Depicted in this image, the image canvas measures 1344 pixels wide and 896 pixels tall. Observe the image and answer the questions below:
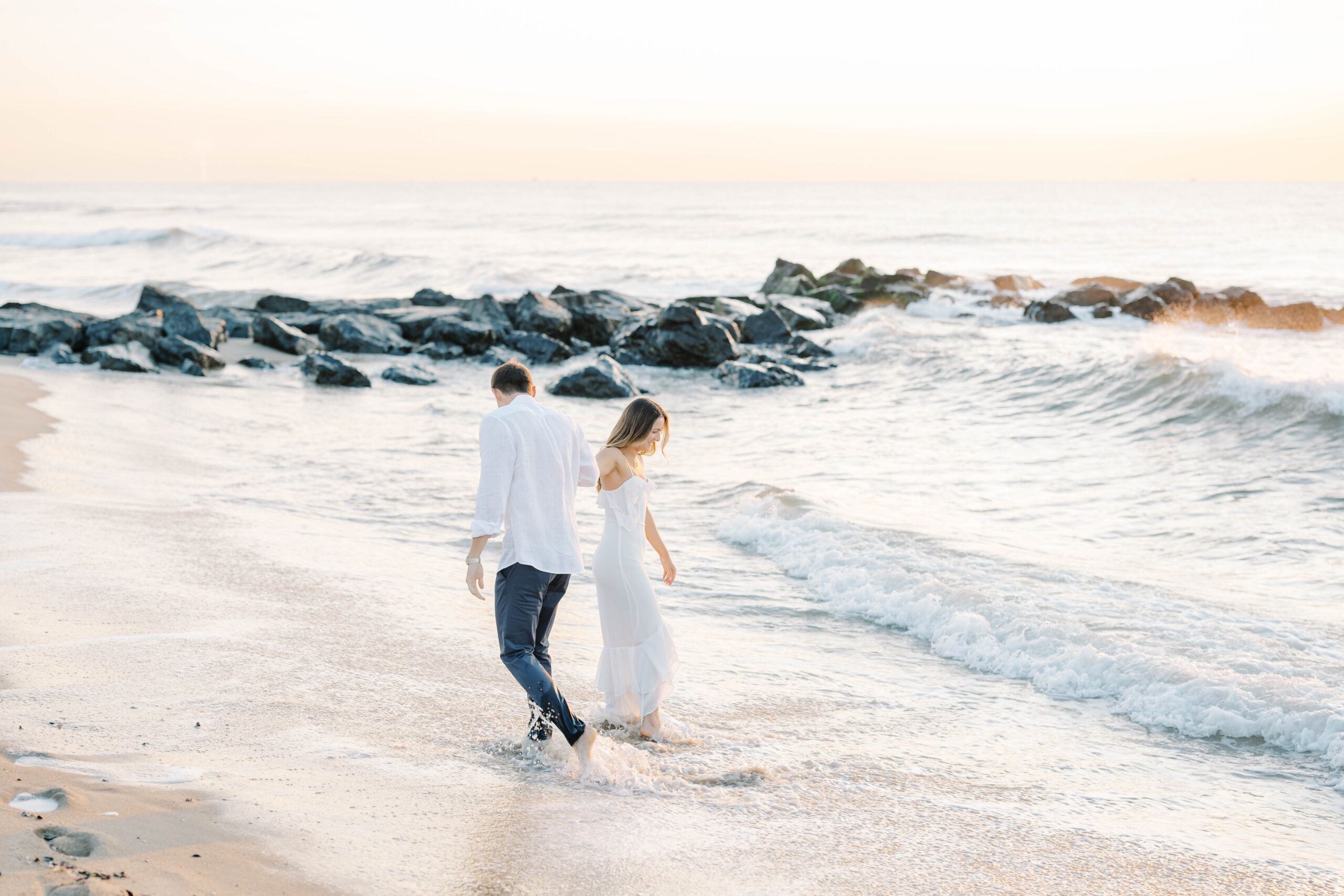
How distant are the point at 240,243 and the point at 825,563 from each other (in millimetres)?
52140

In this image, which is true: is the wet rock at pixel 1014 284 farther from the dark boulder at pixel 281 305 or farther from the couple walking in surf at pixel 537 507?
the couple walking in surf at pixel 537 507

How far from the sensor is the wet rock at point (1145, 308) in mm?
27938

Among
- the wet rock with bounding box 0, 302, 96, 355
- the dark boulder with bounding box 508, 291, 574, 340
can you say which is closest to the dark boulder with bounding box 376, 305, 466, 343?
the dark boulder with bounding box 508, 291, 574, 340

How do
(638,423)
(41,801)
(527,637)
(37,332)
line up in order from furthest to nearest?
(37,332), (638,423), (527,637), (41,801)

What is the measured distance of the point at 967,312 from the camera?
31062 millimetres

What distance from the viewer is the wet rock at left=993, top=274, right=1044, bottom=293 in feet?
112

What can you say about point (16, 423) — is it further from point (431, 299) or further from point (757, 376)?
point (431, 299)

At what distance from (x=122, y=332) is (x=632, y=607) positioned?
18822 millimetres

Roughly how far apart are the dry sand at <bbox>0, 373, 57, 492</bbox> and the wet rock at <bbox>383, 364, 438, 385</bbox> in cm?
585

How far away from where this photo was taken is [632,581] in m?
5.04

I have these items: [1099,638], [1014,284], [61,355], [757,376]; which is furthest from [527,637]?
[1014,284]

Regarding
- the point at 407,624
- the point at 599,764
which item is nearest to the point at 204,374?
the point at 407,624

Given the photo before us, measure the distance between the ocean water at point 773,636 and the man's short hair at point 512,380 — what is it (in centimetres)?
170

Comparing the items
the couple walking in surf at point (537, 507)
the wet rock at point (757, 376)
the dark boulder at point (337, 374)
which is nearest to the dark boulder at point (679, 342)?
the wet rock at point (757, 376)
